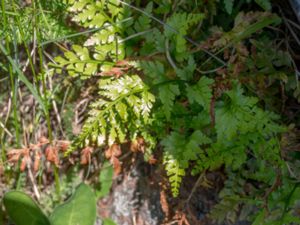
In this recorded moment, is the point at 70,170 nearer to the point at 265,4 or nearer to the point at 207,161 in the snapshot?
the point at 207,161

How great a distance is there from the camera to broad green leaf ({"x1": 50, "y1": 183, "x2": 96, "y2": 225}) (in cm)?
281

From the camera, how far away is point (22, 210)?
2.84 metres

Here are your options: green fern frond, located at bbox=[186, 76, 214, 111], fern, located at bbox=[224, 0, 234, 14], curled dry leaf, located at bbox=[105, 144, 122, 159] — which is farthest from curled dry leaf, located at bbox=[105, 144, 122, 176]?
fern, located at bbox=[224, 0, 234, 14]

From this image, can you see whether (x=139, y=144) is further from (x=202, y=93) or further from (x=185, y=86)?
(x=202, y=93)

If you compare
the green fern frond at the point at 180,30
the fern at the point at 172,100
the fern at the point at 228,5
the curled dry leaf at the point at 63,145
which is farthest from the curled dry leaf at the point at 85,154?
the fern at the point at 228,5

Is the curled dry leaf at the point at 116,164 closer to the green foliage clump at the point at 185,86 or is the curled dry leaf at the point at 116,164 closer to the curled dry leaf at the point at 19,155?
the green foliage clump at the point at 185,86

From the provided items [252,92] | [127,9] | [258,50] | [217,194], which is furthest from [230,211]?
[127,9]

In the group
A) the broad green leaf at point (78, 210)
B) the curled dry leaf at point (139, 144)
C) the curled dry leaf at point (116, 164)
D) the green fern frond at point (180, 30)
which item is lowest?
the broad green leaf at point (78, 210)

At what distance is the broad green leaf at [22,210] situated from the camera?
112 inches

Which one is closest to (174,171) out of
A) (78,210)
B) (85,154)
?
(78,210)

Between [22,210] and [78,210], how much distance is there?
13.3 inches

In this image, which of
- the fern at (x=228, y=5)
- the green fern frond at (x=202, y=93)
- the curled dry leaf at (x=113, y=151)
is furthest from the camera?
the curled dry leaf at (x=113, y=151)

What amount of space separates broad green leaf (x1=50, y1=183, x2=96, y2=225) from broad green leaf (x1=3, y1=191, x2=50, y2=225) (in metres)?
0.09

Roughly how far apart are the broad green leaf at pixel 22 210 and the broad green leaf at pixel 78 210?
90mm
